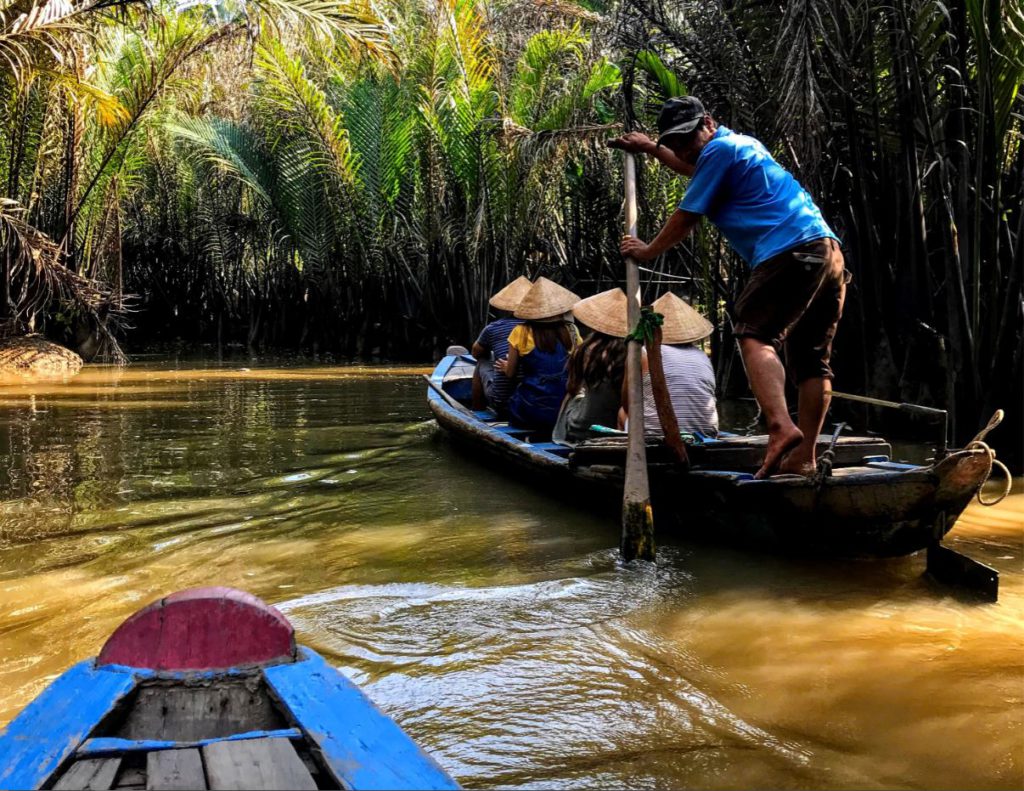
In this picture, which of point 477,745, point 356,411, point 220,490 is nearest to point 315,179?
point 356,411

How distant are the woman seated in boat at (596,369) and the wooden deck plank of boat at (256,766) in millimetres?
3451

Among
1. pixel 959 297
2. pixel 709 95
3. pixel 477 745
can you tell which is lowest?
pixel 477 745

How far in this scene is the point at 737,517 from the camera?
13.6 feet

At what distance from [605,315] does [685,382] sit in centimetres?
53

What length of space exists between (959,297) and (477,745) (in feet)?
14.1

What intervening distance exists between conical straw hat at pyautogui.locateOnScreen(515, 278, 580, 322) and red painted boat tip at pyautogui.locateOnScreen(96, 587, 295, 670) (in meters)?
4.13

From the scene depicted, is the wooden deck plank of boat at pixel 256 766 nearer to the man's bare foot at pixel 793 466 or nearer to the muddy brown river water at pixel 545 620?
the muddy brown river water at pixel 545 620

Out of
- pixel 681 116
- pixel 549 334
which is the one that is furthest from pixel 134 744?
pixel 549 334

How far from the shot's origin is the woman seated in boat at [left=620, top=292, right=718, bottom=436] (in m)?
4.74

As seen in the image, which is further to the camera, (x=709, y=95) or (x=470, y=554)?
(x=709, y=95)

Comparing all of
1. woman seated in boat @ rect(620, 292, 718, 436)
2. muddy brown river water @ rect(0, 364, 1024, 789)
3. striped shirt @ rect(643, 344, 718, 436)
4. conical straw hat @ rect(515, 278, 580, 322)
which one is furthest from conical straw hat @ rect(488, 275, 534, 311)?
striped shirt @ rect(643, 344, 718, 436)

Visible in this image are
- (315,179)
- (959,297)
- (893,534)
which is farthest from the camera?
(315,179)

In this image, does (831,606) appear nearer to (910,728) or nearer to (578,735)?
(910,728)

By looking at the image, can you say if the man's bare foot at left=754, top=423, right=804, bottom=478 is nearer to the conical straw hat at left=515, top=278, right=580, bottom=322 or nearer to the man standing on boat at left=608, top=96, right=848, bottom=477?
the man standing on boat at left=608, top=96, right=848, bottom=477
